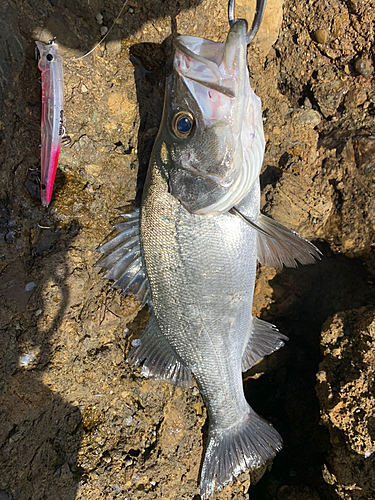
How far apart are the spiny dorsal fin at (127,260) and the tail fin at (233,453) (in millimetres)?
Answer: 1320

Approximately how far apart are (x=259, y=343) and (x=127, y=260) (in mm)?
1372

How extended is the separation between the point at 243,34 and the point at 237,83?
0.88 feet

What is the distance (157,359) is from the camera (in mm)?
2613

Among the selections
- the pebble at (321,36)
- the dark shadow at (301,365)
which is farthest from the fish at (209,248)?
the pebble at (321,36)

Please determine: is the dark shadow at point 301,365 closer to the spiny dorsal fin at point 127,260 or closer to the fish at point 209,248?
the fish at point 209,248

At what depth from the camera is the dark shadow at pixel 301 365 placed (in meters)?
3.26

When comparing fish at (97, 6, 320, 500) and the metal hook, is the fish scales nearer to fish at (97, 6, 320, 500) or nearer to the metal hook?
→ fish at (97, 6, 320, 500)

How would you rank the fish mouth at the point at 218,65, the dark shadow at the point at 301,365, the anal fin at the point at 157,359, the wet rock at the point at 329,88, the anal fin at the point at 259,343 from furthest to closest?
the dark shadow at the point at 301,365
the wet rock at the point at 329,88
the anal fin at the point at 259,343
the anal fin at the point at 157,359
the fish mouth at the point at 218,65

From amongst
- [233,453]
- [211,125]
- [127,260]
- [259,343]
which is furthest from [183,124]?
[233,453]

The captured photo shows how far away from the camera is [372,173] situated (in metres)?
2.78

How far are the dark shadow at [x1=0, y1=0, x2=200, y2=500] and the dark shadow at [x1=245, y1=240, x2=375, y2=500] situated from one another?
2.08 m

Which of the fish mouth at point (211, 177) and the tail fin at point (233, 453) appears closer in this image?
the fish mouth at point (211, 177)

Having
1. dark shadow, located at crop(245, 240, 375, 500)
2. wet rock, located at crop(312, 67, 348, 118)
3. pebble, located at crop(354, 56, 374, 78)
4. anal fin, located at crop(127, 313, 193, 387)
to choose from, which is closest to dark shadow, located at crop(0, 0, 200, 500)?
anal fin, located at crop(127, 313, 193, 387)

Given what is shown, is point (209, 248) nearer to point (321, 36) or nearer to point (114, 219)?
point (114, 219)
